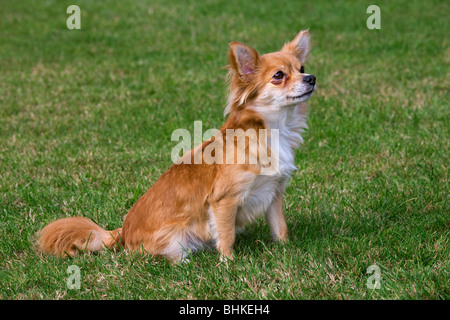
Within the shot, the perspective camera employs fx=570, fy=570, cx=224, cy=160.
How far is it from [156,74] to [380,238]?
563 centimetres

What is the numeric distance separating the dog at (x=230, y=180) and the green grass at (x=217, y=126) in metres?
0.15

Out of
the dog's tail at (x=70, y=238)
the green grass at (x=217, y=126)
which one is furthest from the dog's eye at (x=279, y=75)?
the dog's tail at (x=70, y=238)

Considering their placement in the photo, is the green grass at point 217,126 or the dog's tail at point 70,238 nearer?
the green grass at point 217,126

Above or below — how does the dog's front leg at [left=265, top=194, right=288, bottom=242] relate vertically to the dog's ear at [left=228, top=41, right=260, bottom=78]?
below

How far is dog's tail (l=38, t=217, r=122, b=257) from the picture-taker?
3725 millimetres

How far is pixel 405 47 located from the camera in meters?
9.39

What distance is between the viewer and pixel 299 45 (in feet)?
12.6

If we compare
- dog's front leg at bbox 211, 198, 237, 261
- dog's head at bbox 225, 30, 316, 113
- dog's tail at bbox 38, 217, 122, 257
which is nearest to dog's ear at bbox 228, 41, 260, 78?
dog's head at bbox 225, 30, 316, 113

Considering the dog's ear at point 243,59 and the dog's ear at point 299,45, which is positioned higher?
the dog's ear at point 299,45

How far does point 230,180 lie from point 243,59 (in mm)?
757

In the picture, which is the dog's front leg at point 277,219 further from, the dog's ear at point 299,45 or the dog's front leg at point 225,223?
the dog's ear at point 299,45

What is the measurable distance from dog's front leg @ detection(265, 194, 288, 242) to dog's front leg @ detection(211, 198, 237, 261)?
354 millimetres

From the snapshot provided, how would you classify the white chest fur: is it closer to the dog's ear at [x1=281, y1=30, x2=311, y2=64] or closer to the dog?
the dog

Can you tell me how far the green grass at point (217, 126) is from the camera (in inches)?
134
